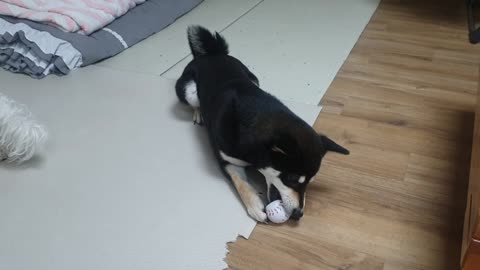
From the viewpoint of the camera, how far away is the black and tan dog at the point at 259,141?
110 centimetres

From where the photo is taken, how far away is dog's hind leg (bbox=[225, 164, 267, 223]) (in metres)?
1.20

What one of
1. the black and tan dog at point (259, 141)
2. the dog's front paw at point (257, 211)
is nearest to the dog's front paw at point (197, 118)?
the black and tan dog at point (259, 141)

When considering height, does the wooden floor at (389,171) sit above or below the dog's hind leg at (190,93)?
below

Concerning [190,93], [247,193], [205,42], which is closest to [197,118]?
[190,93]

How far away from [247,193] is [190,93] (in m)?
0.49

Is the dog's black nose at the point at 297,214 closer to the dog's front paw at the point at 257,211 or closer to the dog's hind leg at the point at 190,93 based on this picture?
the dog's front paw at the point at 257,211

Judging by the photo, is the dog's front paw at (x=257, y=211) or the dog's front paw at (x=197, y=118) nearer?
the dog's front paw at (x=257, y=211)

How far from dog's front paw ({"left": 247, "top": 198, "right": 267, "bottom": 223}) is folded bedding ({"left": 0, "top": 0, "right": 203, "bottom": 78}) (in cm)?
113

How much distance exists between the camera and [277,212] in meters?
1.17

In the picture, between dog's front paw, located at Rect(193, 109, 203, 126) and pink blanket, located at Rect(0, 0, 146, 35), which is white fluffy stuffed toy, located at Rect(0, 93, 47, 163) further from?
pink blanket, located at Rect(0, 0, 146, 35)

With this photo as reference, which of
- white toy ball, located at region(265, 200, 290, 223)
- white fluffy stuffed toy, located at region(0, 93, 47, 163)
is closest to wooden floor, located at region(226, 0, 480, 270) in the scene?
white toy ball, located at region(265, 200, 290, 223)

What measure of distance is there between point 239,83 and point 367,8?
1577mm

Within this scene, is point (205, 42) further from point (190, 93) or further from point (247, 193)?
point (247, 193)

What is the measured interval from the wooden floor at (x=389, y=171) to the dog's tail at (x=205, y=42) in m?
0.45
